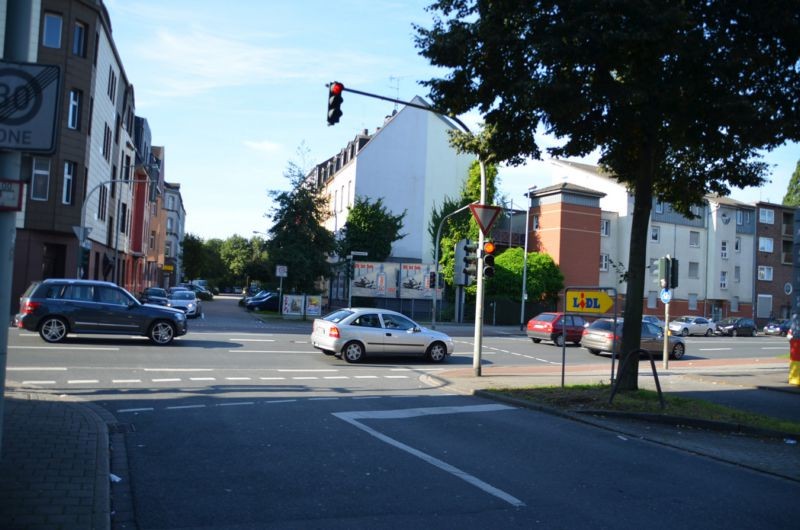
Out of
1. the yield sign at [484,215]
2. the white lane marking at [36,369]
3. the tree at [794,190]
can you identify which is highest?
the tree at [794,190]

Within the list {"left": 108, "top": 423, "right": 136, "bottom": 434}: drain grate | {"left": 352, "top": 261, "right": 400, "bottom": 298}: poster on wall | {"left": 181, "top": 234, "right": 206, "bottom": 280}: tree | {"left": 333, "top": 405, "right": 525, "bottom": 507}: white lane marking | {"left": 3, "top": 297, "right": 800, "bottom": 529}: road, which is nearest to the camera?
{"left": 3, "top": 297, "right": 800, "bottom": 529}: road

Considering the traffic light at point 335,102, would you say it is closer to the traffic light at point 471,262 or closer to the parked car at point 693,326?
the traffic light at point 471,262

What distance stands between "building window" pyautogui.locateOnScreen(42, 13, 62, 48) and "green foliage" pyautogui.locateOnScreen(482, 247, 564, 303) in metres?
32.0

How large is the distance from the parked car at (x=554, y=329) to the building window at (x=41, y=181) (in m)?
21.8

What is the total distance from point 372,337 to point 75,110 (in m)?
20.1

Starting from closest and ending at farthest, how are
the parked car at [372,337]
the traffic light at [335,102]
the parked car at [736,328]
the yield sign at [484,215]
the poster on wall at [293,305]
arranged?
the traffic light at [335,102] < the yield sign at [484,215] < the parked car at [372,337] < the poster on wall at [293,305] < the parked car at [736,328]

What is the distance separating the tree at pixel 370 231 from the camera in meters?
51.1

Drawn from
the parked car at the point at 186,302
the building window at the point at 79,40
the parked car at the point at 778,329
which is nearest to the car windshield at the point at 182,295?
the parked car at the point at 186,302

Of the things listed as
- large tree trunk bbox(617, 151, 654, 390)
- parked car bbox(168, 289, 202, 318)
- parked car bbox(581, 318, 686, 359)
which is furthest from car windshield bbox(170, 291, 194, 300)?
large tree trunk bbox(617, 151, 654, 390)

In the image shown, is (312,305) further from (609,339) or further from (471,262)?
(471,262)

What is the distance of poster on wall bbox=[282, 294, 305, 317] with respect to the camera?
41.5 meters

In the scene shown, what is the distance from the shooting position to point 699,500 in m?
6.66

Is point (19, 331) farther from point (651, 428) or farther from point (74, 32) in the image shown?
point (651, 428)

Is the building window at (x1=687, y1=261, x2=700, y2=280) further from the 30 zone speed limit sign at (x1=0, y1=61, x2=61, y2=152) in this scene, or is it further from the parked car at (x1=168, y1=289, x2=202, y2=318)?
the 30 zone speed limit sign at (x1=0, y1=61, x2=61, y2=152)
